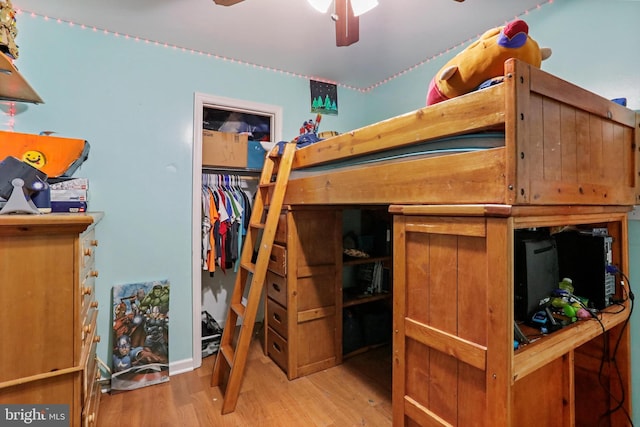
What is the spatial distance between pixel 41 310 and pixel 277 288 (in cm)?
153

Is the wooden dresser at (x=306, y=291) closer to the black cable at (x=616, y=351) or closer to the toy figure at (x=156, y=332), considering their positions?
the toy figure at (x=156, y=332)

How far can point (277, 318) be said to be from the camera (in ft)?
8.05

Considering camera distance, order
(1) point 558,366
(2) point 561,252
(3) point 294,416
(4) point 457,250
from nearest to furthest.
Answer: (4) point 457,250 < (1) point 558,366 < (2) point 561,252 < (3) point 294,416

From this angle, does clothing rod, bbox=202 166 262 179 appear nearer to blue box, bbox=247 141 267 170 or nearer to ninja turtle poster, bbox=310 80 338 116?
blue box, bbox=247 141 267 170

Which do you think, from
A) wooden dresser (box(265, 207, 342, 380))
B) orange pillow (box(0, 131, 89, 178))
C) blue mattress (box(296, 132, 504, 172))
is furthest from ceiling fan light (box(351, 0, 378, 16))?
orange pillow (box(0, 131, 89, 178))

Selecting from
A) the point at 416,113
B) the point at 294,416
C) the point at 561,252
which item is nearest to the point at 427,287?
the point at 416,113

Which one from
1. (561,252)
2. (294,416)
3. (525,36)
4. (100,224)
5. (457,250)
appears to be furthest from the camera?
(100,224)

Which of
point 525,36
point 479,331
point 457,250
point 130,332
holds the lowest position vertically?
point 130,332

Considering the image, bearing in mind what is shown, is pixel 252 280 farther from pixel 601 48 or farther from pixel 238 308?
pixel 601 48

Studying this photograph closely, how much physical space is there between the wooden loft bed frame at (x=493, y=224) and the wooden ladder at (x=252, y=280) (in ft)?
2.16

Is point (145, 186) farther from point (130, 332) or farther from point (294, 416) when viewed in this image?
point (294, 416)

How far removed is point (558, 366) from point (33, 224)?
2.15m

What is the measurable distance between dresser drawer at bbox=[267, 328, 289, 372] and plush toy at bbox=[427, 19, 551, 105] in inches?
80.9

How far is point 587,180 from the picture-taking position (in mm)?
1171
